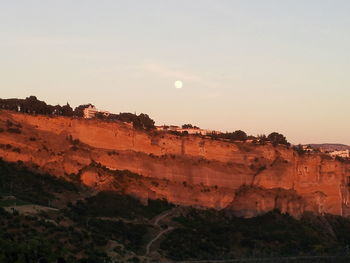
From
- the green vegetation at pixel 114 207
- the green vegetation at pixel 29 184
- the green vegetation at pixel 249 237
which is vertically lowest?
the green vegetation at pixel 249 237

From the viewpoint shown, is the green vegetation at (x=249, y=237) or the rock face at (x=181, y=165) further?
the rock face at (x=181, y=165)

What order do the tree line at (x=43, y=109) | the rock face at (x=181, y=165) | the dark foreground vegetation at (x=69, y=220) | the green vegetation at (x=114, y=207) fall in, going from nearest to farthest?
the dark foreground vegetation at (x=69, y=220) → the green vegetation at (x=114, y=207) → the rock face at (x=181, y=165) → the tree line at (x=43, y=109)

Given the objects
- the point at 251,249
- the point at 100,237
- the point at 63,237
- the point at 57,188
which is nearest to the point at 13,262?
the point at 63,237

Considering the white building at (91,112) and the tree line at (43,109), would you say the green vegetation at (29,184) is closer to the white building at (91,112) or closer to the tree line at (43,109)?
the tree line at (43,109)

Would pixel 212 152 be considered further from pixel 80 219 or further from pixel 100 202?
pixel 80 219

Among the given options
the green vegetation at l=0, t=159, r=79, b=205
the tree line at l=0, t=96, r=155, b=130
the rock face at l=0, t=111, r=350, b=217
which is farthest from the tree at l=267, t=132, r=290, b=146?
the green vegetation at l=0, t=159, r=79, b=205

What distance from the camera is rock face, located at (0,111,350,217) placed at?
7000 cm

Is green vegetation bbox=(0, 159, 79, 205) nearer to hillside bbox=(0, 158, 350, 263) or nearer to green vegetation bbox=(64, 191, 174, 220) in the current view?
hillside bbox=(0, 158, 350, 263)

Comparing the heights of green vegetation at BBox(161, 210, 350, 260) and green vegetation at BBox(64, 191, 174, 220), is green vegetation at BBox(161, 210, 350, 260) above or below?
below

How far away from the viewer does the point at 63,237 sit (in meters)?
50.1

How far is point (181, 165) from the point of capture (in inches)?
3142

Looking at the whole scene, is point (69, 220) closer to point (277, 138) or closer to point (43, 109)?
point (43, 109)

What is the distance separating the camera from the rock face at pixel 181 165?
70.0 metres

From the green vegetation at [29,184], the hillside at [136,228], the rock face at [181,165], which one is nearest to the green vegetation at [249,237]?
the hillside at [136,228]
